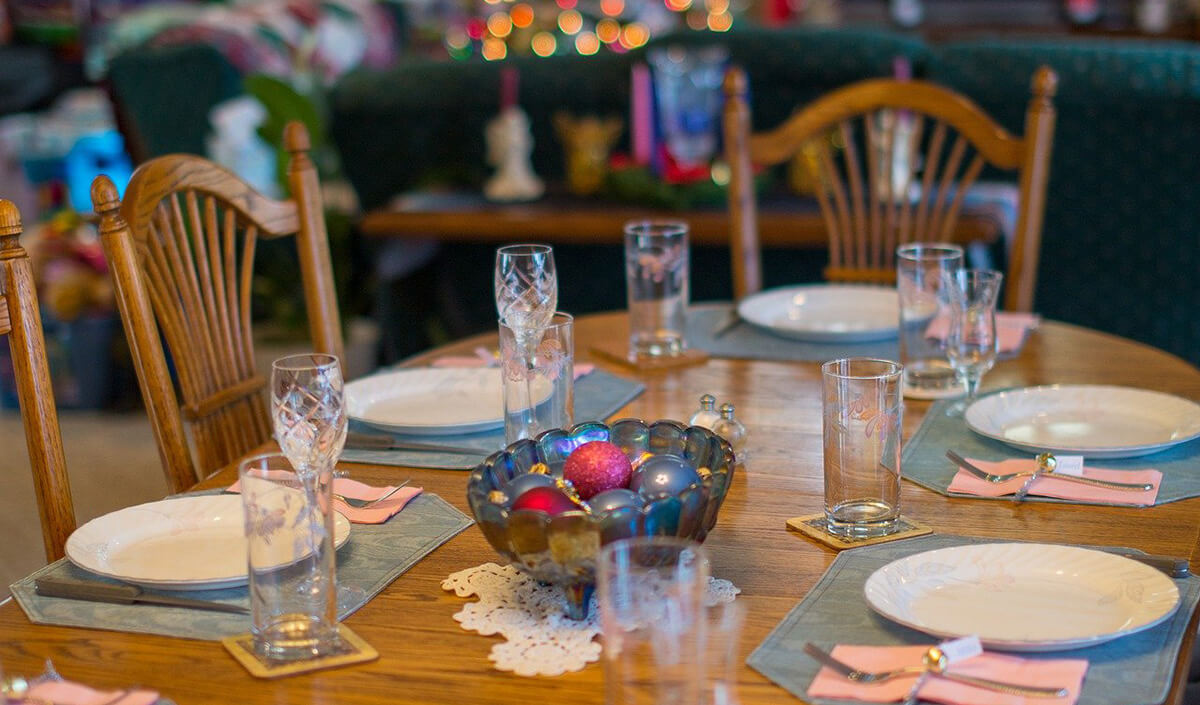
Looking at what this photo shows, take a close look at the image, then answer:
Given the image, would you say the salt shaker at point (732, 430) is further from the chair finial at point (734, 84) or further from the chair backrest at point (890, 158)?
the chair finial at point (734, 84)

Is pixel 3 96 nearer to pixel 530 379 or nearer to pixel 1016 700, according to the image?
pixel 530 379

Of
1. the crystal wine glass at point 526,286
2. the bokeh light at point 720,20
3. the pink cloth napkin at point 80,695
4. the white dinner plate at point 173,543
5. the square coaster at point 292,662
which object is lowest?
the square coaster at point 292,662

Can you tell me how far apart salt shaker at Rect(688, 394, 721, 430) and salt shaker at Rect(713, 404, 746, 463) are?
0.03ft

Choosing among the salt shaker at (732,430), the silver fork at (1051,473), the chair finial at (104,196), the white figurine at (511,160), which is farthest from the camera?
the white figurine at (511,160)

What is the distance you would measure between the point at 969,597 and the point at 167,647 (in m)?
0.57

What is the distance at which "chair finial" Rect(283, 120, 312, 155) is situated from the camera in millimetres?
1746

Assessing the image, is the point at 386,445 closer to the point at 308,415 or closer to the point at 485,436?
the point at 485,436

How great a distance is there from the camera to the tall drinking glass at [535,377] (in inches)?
49.9

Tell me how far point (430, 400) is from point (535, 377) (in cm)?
34

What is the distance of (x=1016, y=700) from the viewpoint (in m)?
0.85

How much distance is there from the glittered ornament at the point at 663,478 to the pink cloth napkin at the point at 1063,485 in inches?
12.8

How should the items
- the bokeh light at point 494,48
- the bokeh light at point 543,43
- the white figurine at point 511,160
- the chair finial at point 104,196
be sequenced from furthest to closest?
the bokeh light at point 543,43, the bokeh light at point 494,48, the white figurine at point 511,160, the chair finial at point 104,196

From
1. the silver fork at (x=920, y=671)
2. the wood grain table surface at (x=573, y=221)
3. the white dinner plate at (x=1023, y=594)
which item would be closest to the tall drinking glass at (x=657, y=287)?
the white dinner plate at (x=1023, y=594)

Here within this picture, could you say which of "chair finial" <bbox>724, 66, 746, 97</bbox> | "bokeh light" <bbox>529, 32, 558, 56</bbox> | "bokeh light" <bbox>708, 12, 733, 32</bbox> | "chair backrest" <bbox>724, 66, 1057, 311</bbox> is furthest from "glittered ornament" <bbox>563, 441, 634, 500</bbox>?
"bokeh light" <bbox>708, 12, 733, 32</bbox>
